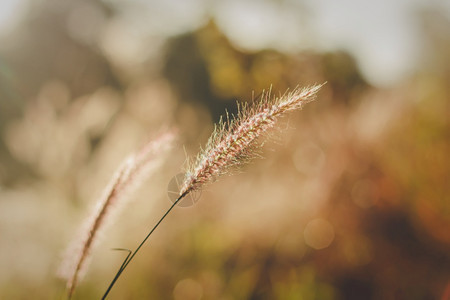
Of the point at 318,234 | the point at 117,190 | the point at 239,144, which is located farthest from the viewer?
the point at 318,234

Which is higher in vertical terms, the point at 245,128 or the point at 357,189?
the point at 245,128

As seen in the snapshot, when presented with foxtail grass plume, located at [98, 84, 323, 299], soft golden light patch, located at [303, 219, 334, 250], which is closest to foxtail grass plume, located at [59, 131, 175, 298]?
foxtail grass plume, located at [98, 84, 323, 299]

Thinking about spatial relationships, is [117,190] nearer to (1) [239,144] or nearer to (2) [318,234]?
(1) [239,144]

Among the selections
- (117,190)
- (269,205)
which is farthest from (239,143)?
(269,205)

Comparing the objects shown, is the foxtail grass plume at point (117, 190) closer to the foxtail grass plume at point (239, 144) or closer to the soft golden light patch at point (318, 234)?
the foxtail grass plume at point (239, 144)

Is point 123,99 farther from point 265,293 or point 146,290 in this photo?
point 265,293

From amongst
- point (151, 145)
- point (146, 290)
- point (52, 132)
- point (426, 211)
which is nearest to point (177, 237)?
point (146, 290)

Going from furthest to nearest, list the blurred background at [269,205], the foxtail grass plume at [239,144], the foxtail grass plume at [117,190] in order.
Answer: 1. the blurred background at [269,205]
2. the foxtail grass plume at [117,190]
3. the foxtail grass plume at [239,144]

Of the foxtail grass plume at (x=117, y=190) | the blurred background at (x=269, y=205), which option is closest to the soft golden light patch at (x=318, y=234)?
the blurred background at (x=269, y=205)
